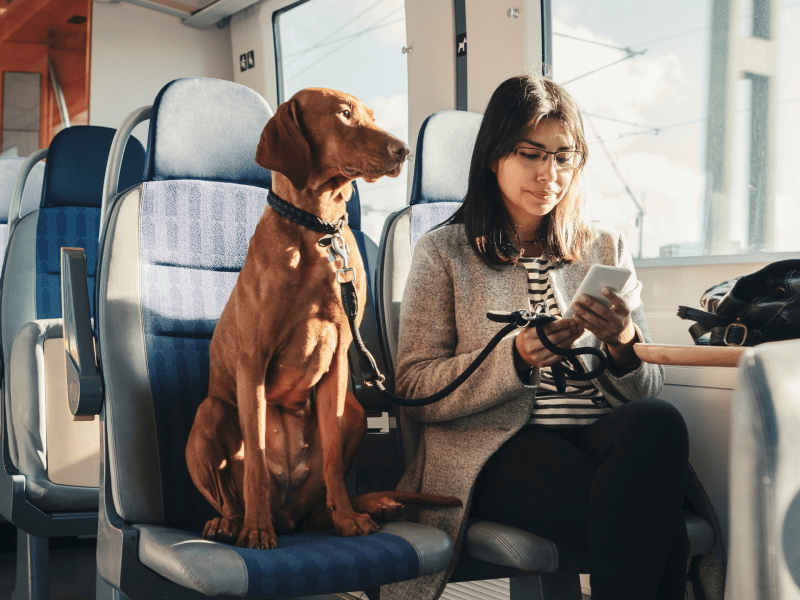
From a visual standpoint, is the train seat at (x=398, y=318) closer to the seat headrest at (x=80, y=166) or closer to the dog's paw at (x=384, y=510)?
the dog's paw at (x=384, y=510)

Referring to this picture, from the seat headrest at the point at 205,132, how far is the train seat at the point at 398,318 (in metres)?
0.35

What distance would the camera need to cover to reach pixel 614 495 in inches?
44.4

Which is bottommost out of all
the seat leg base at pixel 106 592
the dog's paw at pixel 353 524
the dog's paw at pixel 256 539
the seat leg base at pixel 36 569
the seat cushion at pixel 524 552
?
the seat leg base at pixel 36 569

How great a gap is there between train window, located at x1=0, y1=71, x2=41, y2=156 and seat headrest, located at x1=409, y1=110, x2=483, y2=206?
421cm

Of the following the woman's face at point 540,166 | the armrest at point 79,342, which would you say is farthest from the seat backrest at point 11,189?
the woman's face at point 540,166

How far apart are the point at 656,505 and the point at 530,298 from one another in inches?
19.7

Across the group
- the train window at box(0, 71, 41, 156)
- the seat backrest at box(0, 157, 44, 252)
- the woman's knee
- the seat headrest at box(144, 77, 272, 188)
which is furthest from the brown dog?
the train window at box(0, 71, 41, 156)

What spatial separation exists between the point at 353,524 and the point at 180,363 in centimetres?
46

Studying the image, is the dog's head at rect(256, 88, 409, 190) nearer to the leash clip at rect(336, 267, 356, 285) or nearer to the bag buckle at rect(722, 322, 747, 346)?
the leash clip at rect(336, 267, 356, 285)

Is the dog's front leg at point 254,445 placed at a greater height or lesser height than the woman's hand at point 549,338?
lesser

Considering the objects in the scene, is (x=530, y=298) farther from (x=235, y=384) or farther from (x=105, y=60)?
(x=105, y=60)

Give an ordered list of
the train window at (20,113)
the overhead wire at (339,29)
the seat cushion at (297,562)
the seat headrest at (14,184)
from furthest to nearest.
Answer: the train window at (20,113)
the overhead wire at (339,29)
the seat headrest at (14,184)
the seat cushion at (297,562)

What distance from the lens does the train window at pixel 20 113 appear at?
5094 millimetres

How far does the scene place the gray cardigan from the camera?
4.40ft
